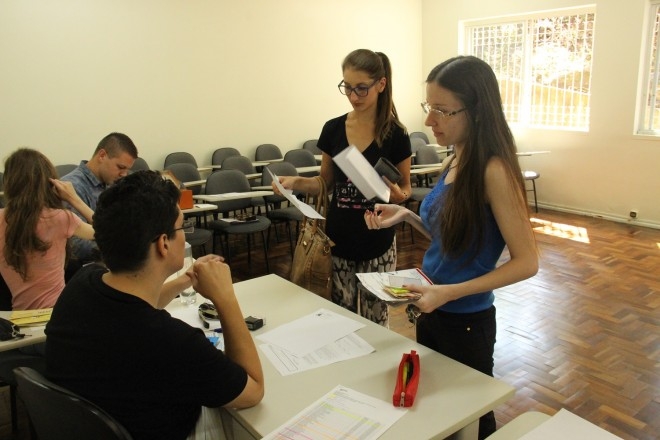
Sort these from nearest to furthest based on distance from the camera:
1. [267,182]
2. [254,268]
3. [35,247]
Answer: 1. [35,247]
2. [254,268]
3. [267,182]

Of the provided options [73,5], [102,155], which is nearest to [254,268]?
[102,155]

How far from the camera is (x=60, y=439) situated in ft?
3.94

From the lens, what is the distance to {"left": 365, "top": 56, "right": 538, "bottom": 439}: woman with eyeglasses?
1340 millimetres

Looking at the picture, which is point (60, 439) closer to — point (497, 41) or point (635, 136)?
point (635, 136)

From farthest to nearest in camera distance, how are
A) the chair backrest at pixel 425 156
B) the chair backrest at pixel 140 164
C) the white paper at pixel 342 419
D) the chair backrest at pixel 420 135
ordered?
the chair backrest at pixel 420 135 → the chair backrest at pixel 425 156 → the chair backrest at pixel 140 164 → the white paper at pixel 342 419

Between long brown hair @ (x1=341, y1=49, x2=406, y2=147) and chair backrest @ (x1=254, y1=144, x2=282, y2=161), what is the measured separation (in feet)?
15.2

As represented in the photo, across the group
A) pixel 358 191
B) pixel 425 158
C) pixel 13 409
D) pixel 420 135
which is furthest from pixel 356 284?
pixel 420 135

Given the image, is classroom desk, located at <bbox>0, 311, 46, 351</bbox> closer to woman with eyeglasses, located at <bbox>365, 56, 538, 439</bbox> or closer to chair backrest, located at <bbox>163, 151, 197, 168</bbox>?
woman with eyeglasses, located at <bbox>365, 56, 538, 439</bbox>

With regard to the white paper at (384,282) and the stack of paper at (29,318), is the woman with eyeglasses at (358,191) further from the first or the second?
the stack of paper at (29,318)

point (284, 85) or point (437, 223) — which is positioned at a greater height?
point (284, 85)

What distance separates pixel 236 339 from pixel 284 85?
6.06 metres

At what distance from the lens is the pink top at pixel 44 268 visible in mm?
2232

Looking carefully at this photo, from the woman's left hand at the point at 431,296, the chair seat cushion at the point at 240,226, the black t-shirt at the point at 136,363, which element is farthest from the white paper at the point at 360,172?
the chair seat cushion at the point at 240,226

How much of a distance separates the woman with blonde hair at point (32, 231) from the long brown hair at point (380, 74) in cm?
149
